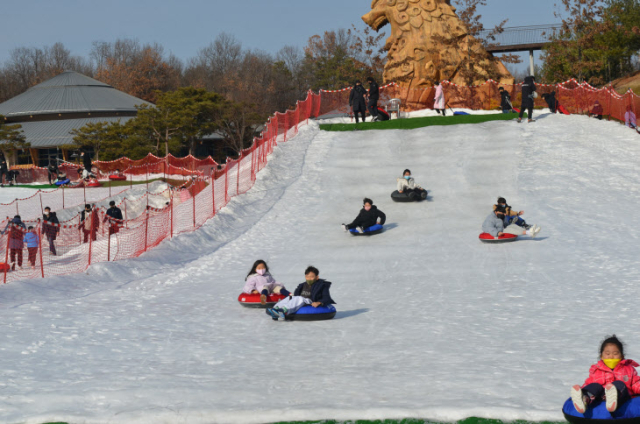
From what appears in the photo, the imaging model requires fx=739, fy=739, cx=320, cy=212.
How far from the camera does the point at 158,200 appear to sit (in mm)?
33125

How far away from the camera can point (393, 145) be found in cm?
2984

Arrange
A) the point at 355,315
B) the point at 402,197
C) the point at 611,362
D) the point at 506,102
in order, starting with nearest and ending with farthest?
the point at 611,362 < the point at 355,315 < the point at 402,197 < the point at 506,102

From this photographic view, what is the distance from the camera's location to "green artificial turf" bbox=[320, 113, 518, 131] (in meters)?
31.5

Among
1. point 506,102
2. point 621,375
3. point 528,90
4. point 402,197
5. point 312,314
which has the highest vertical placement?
point 528,90

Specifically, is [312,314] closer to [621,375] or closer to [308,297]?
[308,297]

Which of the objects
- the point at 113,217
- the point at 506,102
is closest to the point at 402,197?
the point at 113,217

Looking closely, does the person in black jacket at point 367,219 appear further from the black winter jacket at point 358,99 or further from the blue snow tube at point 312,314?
the black winter jacket at point 358,99

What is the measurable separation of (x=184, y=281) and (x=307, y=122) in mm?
19834

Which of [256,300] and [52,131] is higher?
[52,131]

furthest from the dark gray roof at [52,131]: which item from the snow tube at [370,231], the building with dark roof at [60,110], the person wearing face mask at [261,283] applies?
the person wearing face mask at [261,283]

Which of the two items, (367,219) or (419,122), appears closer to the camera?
(367,219)

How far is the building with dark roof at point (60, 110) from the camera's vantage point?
62.6 metres

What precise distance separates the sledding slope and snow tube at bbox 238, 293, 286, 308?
230 mm

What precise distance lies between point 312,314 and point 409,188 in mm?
12355
